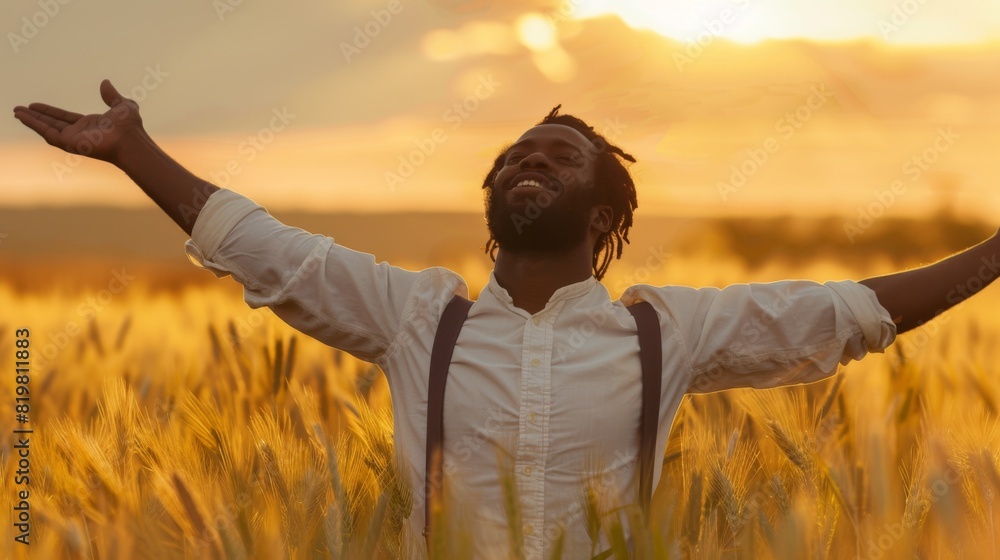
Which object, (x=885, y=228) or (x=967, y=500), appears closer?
(x=967, y=500)

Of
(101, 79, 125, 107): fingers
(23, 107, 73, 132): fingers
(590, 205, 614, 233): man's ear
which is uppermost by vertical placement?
(101, 79, 125, 107): fingers

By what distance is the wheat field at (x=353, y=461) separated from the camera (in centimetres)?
154

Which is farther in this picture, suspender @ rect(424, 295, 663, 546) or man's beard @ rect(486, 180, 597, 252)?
man's beard @ rect(486, 180, 597, 252)

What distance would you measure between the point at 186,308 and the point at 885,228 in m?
12.5

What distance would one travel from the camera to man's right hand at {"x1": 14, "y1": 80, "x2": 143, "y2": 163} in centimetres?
209

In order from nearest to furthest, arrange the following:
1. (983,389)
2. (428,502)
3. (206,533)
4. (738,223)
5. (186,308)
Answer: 1. (206,533)
2. (428,502)
3. (983,389)
4. (186,308)
5. (738,223)

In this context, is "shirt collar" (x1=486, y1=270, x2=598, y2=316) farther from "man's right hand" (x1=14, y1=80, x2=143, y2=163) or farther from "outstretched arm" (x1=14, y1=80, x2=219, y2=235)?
"man's right hand" (x1=14, y1=80, x2=143, y2=163)

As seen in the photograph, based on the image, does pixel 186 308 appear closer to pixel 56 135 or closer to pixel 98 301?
pixel 98 301

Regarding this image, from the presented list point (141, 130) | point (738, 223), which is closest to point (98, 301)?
point (141, 130)

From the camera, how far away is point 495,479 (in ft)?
7.00

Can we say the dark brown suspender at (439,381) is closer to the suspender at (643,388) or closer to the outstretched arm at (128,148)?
the suspender at (643,388)

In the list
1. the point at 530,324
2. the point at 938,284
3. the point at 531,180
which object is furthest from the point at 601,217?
the point at 938,284

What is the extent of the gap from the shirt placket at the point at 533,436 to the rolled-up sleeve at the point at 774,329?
0.29 meters

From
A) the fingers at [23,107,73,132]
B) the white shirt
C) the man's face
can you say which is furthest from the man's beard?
the fingers at [23,107,73,132]
